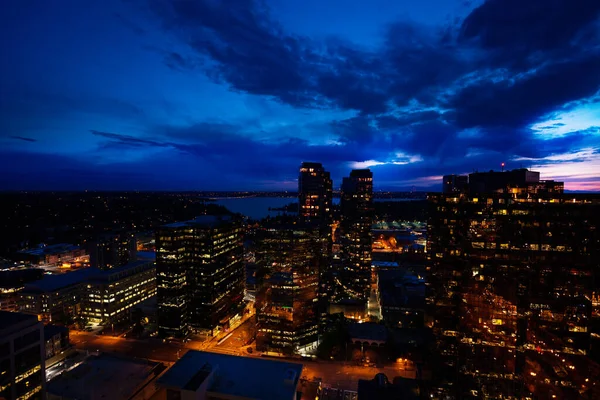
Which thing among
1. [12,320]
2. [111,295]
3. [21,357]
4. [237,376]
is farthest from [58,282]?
[237,376]

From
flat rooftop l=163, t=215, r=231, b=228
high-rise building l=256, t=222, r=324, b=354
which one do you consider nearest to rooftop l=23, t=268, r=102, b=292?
flat rooftop l=163, t=215, r=231, b=228

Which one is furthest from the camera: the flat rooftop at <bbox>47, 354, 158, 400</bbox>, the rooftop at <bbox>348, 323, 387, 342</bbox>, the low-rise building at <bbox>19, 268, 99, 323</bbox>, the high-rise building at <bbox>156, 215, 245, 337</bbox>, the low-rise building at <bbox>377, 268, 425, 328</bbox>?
the low-rise building at <bbox>377, 268, 425, 328</bbox>

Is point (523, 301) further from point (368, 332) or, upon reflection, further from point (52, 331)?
point (52, 331)

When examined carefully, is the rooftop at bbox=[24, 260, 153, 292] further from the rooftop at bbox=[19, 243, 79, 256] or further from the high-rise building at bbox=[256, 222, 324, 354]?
the rooftop at bbox=[19, 243, 79, 256]

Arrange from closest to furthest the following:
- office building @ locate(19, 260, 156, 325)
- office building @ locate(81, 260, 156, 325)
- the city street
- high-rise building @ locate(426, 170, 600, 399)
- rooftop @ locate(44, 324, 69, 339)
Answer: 1. high-rise building @ locate(426, 170, 600, 399)
2. the city street
3. rooftop @ locate(44, 324, 69, 339)
4. office building @ locate(19, 260, 156, 325)
5. office building @ locate(81, 260, 156, 325)

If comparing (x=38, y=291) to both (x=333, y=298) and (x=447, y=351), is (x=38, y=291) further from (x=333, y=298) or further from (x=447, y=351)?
(x=447, y=351)

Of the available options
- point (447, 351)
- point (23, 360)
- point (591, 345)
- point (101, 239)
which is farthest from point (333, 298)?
point (101, 239)
